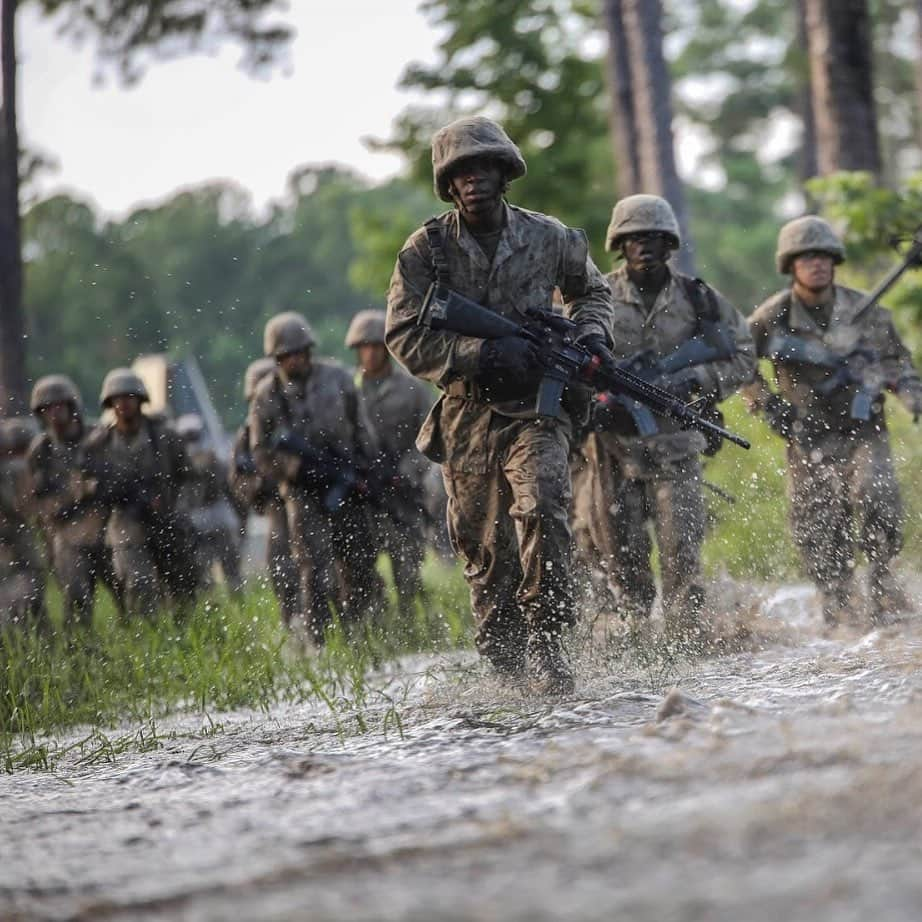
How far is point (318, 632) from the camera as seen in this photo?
10914mm

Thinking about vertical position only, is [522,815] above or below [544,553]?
below

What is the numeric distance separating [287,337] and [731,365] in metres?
3.25

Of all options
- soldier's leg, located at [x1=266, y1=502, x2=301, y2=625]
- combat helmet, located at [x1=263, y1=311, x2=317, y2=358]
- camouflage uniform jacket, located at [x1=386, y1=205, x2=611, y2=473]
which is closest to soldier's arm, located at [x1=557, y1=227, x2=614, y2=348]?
camouflage uniform jacket, located at [x1=386, y1=205, x2=611, y2=473]

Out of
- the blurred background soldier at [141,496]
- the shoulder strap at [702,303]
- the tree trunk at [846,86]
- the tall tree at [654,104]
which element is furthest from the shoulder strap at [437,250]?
the tall tree at [654,104]

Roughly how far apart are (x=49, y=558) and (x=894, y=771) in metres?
9.41

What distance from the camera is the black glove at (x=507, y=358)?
7.16 m

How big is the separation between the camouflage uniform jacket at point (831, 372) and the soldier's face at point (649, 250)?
3.50 ft

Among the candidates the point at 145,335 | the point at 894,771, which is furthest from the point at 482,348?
the point at 145,335

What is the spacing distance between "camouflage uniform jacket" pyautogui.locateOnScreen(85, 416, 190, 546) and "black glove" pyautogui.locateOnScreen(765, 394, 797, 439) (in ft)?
13.3

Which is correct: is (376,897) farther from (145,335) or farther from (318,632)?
(145,335)

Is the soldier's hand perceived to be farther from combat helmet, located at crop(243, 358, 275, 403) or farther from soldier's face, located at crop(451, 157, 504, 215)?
combat helmet, located at crop(243, 358, 275, 403)

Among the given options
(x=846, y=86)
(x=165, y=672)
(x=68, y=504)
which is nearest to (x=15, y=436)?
(x=68, y=504)

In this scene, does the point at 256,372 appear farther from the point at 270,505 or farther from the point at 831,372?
the point at 831,372

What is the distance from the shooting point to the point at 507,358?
23.5 feet
